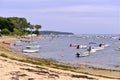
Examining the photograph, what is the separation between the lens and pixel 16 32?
172m

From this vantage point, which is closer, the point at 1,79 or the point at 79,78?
the point at 1,79

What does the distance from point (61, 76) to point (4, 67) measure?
135 inches

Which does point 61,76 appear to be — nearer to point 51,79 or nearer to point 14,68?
point 51,79

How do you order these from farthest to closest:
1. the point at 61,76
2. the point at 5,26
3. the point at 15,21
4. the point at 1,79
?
the point at 15,21 < the point at 5,26 < the point at 61,76 < the point at 1,79

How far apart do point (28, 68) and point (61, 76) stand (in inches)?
87.1

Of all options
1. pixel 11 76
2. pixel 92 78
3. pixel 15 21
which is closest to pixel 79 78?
pixel 92 78

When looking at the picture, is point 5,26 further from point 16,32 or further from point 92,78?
point 92,78

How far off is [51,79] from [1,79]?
2607 mm

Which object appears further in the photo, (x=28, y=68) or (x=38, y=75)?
(x=28, y=68)

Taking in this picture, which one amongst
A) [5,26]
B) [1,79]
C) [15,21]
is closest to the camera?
[1,79]

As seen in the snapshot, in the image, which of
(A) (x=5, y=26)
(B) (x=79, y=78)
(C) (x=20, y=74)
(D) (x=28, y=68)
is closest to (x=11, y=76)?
(C) (x=20, y=74)

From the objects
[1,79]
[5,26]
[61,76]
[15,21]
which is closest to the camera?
[1,79]

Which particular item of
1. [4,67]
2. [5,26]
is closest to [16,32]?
[5,26]

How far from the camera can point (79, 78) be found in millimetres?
18984
